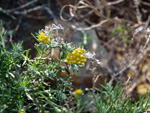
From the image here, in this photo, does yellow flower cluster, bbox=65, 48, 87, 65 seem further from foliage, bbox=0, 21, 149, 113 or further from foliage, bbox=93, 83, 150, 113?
foliage, bbox=93, 83, 150, 113

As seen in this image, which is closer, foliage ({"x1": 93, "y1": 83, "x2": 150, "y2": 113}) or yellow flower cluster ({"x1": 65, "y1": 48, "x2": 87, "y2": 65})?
yellow flower cluster ({"x1": 65, "y1": 48, "x2": 87, "y2": 65})

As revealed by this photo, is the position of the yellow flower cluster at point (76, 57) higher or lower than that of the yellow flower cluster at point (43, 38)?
lower

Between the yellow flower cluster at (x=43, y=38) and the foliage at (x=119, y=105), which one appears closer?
the yellow flower cluster at (x=43, y=38)

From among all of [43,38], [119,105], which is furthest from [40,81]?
[119,105]

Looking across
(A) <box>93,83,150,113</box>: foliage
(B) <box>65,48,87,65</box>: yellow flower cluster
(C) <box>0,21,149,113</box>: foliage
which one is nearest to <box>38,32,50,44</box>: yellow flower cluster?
(C) <box>0,21,149,113</box>: foliage

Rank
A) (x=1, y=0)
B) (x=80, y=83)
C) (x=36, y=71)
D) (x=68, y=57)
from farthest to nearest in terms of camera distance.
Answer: (x=1, y=0), (x=80, y=83), (x=36, y=71), (x=68, y=57)

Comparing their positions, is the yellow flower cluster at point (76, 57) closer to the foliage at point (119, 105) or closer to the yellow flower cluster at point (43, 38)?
the yellow flower cluster at point (43, 38)

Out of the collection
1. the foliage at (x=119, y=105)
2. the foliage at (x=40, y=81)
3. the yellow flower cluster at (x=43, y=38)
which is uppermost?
the yellow flower cluster at (x=43, y=38)

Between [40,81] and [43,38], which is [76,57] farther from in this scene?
[40,81]

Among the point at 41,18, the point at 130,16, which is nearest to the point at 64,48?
the point at 41,18

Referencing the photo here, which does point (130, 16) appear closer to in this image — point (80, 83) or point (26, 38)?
point (80, 83)

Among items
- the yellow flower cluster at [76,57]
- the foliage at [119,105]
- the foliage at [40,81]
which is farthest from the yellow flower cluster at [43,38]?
the foliage at [119,105]
